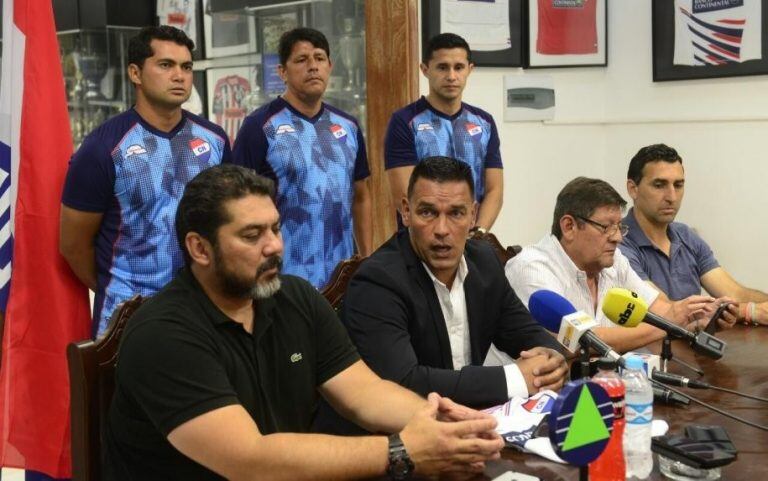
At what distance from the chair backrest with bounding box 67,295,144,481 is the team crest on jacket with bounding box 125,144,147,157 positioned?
1.10m

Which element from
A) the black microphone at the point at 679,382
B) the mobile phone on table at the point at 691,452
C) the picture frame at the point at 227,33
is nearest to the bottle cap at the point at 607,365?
the mobile phone on table at the point at 691,452

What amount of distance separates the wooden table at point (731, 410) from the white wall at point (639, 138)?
187 cm

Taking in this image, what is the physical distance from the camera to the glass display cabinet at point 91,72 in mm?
6098

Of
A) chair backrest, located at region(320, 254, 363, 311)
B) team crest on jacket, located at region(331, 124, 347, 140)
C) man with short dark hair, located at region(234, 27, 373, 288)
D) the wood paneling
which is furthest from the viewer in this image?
the wood paneling

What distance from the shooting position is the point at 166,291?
1898 mm

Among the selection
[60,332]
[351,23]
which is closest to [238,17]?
[351,23]

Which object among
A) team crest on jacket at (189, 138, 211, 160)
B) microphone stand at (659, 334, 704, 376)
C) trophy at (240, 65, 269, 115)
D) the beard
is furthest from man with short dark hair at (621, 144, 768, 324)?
trophy at (240, 65, 269, 115)

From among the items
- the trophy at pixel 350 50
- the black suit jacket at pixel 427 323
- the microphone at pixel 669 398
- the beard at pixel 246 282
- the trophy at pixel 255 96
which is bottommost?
the microphone at pixel 669 398

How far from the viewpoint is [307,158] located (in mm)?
3449

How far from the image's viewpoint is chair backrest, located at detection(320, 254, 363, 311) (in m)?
2.60

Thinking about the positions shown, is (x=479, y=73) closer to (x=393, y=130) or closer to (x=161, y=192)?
(x=393, y=130)

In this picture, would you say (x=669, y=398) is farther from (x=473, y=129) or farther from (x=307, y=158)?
(x=473, y=129)

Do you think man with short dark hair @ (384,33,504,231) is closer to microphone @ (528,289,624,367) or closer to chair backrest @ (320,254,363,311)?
chair backrest @ (320,254,363,311)

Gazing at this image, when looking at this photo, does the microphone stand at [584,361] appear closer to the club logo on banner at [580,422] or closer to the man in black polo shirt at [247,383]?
the man in black polo shirt at [247,383]
